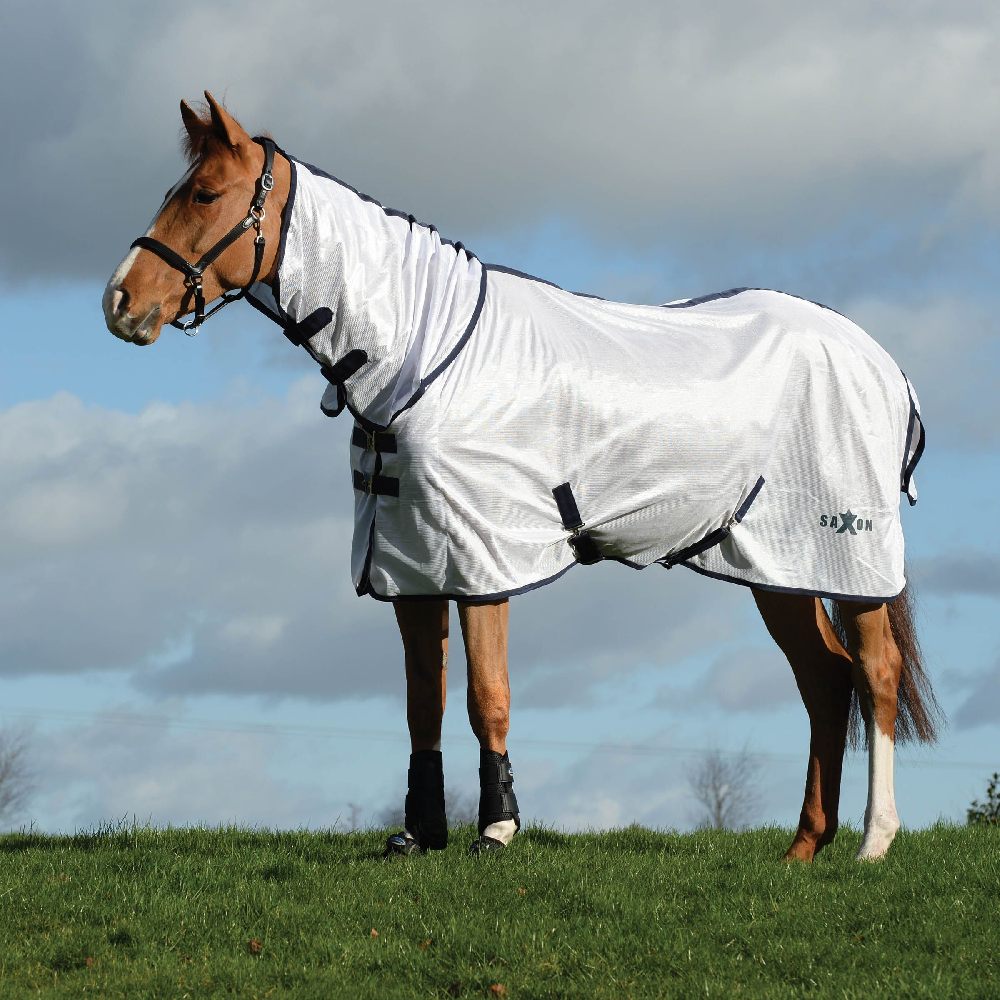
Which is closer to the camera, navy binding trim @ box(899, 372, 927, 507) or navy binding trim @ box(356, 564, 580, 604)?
navy binding trim @ box(356, 564, 580, 604)

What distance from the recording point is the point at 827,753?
742cm

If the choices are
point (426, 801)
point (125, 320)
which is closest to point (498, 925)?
point (426, 801)

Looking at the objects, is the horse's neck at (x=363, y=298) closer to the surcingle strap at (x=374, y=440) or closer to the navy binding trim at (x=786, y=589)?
the surcingle strap at (x=374, y=440)

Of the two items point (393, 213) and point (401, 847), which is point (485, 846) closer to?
point (401, 847)

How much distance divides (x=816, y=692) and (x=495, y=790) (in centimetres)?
190

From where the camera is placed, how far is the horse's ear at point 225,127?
6.30m

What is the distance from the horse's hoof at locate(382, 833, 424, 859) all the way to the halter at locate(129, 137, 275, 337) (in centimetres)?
269

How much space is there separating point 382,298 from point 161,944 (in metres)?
2.95

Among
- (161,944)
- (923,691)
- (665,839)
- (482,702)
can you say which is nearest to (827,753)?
(923,691)

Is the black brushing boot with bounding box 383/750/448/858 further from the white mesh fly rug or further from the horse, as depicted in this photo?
the white mesh fly rug

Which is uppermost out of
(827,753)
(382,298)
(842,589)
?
(382,298)

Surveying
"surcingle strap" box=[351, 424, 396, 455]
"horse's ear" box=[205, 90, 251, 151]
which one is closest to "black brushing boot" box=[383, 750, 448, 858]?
"surcingle strap" box=[351, 424, 396, 455]

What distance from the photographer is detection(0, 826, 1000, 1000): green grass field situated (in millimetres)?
5078

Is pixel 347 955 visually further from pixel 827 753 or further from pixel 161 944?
pixel 827 753
